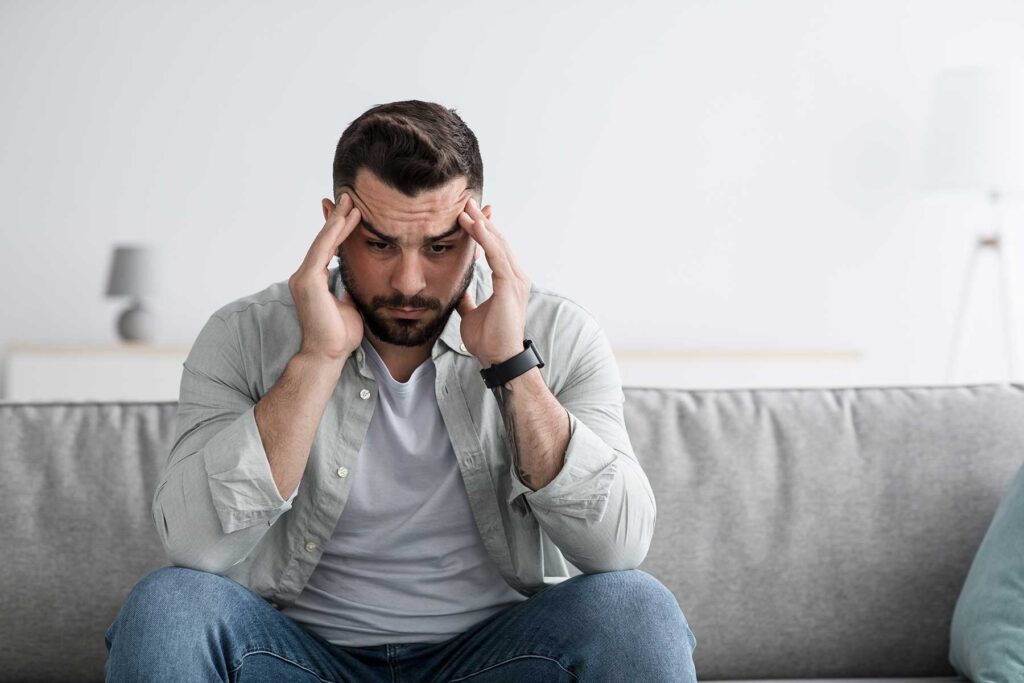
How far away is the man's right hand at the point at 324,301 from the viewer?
1.50m

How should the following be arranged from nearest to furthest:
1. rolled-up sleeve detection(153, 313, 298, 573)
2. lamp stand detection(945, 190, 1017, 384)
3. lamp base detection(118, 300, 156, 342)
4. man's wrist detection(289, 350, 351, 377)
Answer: rolled-up sleeve detection(153, 313, 298, 573)
man's wrist detection(289, 350, 351, 377)
lamp base detection(118, 300, 156, 342)
lamp stand detection(945, 190, 1017, 384)

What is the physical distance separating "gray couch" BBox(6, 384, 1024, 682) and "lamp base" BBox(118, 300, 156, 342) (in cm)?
206

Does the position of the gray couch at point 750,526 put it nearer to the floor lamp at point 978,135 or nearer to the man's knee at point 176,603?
the man's knee at point 176,603

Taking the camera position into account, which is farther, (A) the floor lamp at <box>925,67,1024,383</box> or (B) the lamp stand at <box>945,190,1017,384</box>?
(B) the lamp stand at <box>945,190,1017,384</box>

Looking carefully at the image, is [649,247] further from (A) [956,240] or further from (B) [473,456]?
(B) [473,456]

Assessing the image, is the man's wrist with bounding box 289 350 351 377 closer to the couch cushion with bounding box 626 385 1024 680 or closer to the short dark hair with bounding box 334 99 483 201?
the short dark hair with bounding box 334 99 483 201

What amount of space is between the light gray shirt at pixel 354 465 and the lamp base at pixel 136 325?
227 cm

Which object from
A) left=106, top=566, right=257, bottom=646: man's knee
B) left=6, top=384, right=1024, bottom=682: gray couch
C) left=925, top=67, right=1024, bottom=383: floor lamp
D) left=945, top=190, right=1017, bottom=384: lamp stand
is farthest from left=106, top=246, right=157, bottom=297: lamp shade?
left=945, top=190, right=1017, bottom=384: lamp stand

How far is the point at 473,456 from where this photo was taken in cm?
153

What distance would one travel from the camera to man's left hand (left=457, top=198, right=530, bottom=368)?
149 centimetres

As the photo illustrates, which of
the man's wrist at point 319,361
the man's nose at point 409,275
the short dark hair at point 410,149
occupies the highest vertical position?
the short dark hair at point 410,149

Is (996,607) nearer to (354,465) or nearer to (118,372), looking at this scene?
(354,465)

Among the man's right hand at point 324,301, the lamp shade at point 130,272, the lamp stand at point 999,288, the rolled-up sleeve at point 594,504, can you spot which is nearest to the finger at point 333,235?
the man's right hand at point 324,301

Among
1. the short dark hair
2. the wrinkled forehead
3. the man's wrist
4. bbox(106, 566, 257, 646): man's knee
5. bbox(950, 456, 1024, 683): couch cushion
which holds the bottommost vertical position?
bbox(950, 456, 1024, 683): couch cushion
